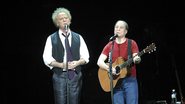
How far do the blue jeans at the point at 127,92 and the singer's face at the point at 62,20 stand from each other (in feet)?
3.73

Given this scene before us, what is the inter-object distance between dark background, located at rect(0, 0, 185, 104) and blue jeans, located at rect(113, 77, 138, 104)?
64.4 inches

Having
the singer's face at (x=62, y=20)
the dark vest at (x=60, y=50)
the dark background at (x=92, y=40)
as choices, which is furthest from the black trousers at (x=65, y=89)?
the dark background at (x=92, y=40)

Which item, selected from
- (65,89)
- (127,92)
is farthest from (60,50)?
(127,92)

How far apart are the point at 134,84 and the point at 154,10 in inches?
106

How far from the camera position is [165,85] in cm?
790

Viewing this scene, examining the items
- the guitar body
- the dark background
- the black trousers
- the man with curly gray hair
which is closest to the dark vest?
the man with curly gray hair

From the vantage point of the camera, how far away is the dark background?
24.9 feet

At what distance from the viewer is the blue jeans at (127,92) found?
5660 mm

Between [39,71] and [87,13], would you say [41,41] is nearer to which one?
[39,71]

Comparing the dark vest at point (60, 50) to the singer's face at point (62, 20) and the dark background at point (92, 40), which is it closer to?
the singer's face at point (62, 20)

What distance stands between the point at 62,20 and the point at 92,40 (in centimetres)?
223

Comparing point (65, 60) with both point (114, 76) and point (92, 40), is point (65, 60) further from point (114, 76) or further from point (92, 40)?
point (92, 40)

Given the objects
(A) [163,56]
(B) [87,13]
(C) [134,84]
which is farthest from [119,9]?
(C) [134,84]

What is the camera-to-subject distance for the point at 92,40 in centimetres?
789
